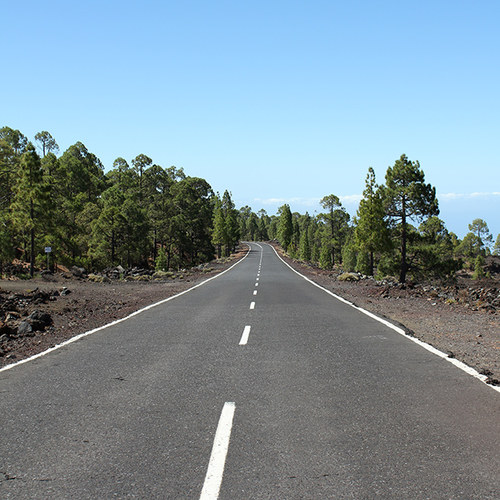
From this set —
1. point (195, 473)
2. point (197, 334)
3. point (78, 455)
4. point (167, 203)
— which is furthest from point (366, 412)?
point (167, 203)

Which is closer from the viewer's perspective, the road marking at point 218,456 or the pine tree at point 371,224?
the road marking at point 218,456

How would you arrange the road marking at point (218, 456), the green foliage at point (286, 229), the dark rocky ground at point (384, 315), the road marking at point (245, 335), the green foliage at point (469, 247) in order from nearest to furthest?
the road marking at point (218, 456) < the dark rocky ground at point (384, 315) < the road marking at point (245, 335) < the green foliage at point (469, 247) < the green foliage at point (286, 229)

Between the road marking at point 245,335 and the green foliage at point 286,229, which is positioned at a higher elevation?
the green foliage at point 286,229

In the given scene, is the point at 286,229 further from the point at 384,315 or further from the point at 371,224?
the point at 384,315

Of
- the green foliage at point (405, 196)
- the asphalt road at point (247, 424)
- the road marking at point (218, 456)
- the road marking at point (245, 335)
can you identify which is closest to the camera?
the road marking at point (218, 456)

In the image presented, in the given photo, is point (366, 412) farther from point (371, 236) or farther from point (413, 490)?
point (371, 236)

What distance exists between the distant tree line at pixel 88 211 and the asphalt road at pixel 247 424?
33.6m

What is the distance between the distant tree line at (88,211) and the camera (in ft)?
124

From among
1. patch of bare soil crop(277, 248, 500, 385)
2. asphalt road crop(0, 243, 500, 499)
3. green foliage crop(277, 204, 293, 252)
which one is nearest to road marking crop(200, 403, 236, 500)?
asphalt road crop(0, 243, 500, 499)

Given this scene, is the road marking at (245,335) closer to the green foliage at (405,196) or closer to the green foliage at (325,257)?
the green foliage at (405,196)

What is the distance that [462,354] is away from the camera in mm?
8023

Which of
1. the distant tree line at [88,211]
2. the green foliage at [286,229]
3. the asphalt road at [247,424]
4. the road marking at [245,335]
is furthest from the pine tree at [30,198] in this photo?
the green foliage at [286,229]

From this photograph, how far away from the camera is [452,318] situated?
41.7ft

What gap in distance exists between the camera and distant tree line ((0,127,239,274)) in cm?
3781
